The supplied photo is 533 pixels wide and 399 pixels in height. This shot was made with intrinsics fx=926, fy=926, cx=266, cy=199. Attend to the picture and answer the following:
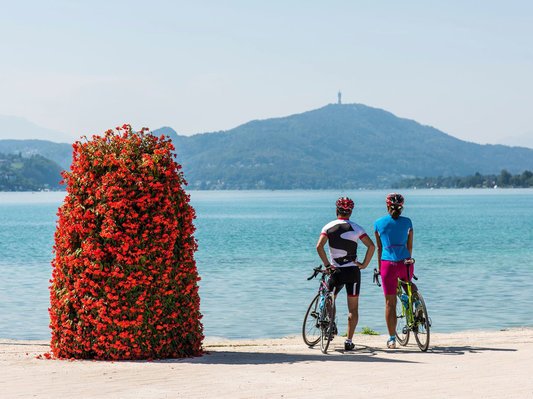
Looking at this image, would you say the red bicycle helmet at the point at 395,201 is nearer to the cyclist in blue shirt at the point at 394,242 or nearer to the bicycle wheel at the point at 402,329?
the cyclist in blue shirt at the point at 394,242

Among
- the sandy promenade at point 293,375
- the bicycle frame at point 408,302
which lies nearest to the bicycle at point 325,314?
the sandy promenade at point 293,375

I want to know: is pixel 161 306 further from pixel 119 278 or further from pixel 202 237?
pixel 202 237

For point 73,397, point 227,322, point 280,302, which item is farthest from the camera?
point 280,302

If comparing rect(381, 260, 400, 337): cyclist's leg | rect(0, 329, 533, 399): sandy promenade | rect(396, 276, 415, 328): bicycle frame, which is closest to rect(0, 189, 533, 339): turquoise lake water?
rect(381, 260, 400, 337): cyclist's leg

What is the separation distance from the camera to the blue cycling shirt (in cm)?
1295

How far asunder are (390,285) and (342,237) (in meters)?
1.08

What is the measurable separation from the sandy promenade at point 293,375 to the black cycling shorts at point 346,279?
90cm

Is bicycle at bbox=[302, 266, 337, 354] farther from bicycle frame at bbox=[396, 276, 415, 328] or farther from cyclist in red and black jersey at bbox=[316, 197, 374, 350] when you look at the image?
bicycle frame at bbox=[396, 276, 415, 328]

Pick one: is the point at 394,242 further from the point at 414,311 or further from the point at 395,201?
the point at 414,311

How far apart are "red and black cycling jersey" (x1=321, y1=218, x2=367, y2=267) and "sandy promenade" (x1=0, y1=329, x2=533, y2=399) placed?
1.35 metres

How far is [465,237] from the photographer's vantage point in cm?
7588

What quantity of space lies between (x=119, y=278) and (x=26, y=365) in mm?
1644

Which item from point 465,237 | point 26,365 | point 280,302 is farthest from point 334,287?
point 465,237

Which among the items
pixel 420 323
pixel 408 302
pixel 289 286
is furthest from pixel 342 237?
pixel 289 286
